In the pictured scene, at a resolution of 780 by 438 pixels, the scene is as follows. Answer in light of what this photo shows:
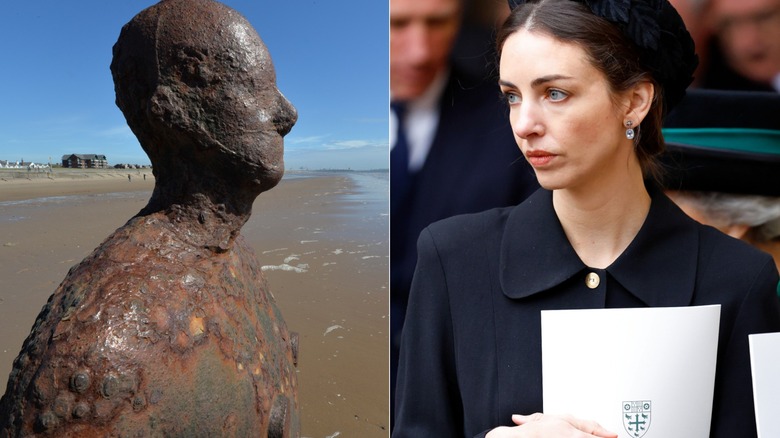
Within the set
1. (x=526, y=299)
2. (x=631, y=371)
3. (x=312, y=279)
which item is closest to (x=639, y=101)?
(x=526, y=299)

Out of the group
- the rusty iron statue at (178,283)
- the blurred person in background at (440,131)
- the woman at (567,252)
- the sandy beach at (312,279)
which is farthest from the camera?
the sandy beach at (312,279)

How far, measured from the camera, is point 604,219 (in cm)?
150

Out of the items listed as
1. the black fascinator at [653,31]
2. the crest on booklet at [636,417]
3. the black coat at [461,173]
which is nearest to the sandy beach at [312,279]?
the black coat at [461,173]

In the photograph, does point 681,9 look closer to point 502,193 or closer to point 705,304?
point 502,193

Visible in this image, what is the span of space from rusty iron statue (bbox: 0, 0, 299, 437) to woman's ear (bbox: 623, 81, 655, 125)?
2.80ft

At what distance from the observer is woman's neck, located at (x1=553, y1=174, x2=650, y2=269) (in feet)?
4.85

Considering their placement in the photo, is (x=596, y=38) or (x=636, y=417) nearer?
(x=596, y=38)

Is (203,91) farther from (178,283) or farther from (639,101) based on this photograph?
(639,101)

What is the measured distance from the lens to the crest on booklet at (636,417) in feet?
4.92

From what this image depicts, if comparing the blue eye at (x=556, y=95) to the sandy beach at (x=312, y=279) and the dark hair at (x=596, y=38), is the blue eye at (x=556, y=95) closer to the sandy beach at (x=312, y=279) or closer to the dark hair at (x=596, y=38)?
the dark hair at (x=596, y=38)

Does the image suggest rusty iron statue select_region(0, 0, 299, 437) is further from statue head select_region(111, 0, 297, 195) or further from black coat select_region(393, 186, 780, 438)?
black coat select_region(393, 186, 780, 438)

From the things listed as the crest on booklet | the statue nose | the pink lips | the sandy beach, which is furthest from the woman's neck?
the sandy beach

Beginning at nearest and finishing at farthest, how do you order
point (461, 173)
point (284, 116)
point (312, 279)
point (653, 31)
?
point (653, 31) → point (284, 116) → point (461, 173) → point (312, 279)

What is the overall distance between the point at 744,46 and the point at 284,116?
165cm
